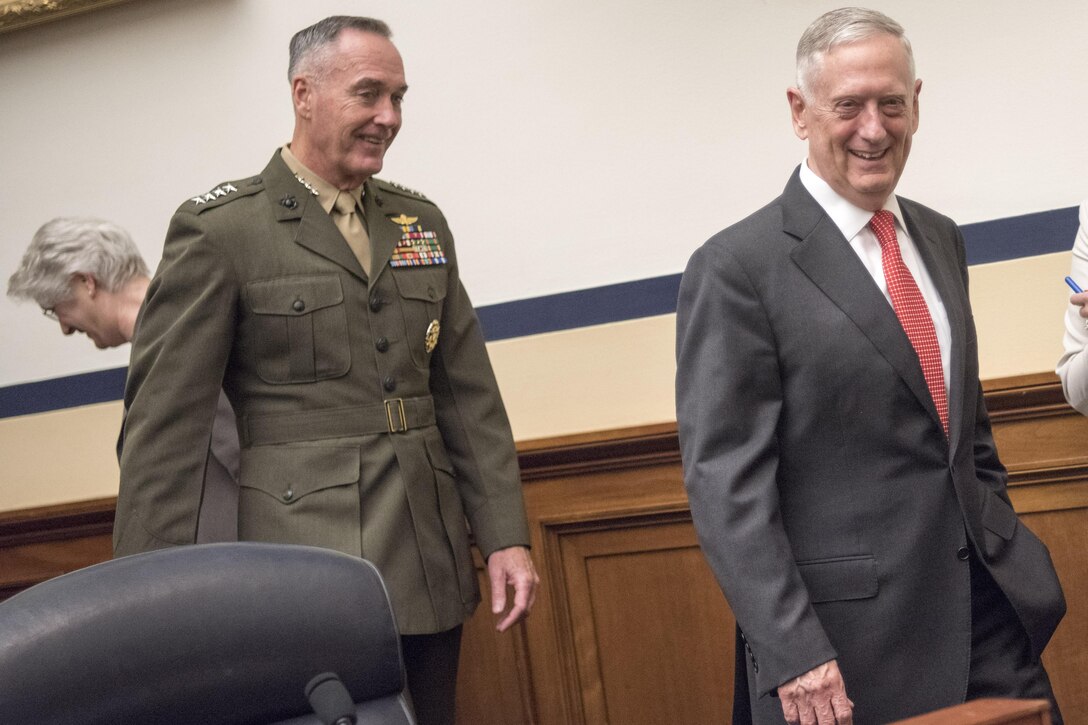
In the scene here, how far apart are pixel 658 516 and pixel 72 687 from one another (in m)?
1.73

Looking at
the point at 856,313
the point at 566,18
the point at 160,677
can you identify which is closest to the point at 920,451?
the point at 856,313

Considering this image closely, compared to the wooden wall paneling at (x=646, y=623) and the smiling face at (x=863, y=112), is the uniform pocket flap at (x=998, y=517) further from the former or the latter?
the wooden wall paneling at (x=646, y=623)

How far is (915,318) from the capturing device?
183cm

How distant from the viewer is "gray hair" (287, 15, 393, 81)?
2174 millimetres

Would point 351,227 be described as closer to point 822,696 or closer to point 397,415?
point 397,415

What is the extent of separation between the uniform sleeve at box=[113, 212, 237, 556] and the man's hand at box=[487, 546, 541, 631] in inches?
20.5

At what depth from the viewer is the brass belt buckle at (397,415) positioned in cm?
215

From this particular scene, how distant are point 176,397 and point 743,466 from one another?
90 centimetres

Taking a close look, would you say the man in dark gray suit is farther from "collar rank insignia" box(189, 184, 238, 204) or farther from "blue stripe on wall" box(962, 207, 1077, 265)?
"blue stripe on wall" box(962, 207, 1077, 265)

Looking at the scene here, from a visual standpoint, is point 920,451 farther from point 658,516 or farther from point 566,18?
point 566,18

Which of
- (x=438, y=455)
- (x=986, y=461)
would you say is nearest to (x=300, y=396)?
(x=438, y=455)

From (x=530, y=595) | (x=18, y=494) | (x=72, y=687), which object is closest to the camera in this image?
(x=72, y=687)

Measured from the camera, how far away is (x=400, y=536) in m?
2.11

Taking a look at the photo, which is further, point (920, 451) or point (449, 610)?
point (449, 610)
